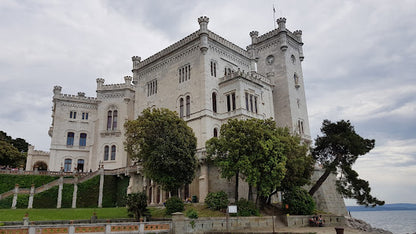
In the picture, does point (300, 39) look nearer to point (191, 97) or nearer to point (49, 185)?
point (191, 97)

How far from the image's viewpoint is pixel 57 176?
3972 centimetres

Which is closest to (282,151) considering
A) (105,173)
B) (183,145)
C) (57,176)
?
(183,145)

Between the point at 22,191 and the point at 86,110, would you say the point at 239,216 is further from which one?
the point at 86,110

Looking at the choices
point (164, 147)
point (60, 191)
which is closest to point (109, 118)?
point (60, 191)

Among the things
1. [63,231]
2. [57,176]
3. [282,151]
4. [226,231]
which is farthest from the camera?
[57,176]

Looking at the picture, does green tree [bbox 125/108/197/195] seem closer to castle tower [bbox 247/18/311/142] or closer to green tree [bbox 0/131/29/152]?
castle tower [bbox 247/18/311/142]

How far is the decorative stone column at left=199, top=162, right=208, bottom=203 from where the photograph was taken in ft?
107

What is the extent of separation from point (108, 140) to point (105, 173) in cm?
796

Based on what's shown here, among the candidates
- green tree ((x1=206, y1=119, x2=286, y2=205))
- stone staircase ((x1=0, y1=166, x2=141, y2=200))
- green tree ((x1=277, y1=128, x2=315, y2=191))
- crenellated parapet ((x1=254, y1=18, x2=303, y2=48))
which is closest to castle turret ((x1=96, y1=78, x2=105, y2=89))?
stone staircase ((x1=0, y1=166, x2=141, y2=200))

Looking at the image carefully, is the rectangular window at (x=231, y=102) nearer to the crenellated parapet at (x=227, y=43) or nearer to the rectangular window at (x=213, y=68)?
the rectangular window at (x=213, y=68)

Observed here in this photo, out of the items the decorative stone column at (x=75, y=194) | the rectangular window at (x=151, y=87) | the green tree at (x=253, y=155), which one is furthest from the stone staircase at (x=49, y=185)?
the green tree at (x=253, y=155)

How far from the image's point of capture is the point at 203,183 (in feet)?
109

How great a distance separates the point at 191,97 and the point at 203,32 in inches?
331

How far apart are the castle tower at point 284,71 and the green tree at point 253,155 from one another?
1921cm
